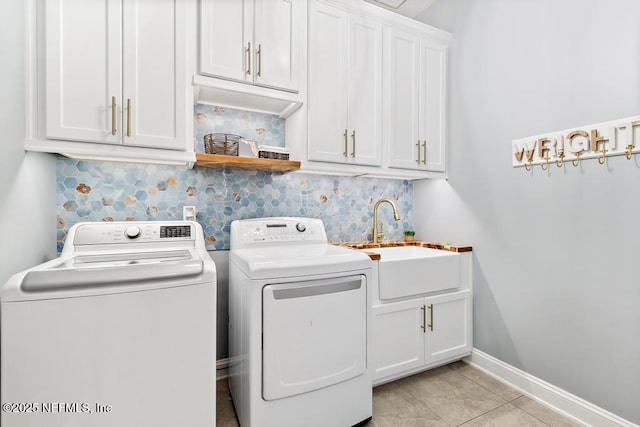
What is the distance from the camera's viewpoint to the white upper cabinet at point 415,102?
2361mm

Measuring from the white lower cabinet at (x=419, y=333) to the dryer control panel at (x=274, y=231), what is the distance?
655 mm

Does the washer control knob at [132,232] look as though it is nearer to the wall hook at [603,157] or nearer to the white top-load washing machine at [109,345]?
the white top-load washing machine at [109,345]

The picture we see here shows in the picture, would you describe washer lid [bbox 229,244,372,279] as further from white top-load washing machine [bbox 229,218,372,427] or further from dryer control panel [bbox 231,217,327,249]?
dryer control panel [bbox 231,217,327,249]

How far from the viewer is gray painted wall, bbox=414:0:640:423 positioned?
161 centimetres

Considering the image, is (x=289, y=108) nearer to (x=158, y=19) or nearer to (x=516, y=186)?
(x=158, y=19)

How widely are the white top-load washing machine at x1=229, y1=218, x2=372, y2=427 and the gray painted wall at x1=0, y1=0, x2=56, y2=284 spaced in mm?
918

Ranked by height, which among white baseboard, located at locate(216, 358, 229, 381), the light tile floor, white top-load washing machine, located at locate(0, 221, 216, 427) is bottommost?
the light tile floor

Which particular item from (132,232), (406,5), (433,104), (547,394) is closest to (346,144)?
(433,104)

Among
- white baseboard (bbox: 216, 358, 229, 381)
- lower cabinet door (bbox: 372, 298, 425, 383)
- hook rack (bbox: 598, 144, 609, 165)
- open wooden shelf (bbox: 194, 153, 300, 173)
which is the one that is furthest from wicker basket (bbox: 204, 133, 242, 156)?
hook rack (bbox: 598, 144, 609, 165)

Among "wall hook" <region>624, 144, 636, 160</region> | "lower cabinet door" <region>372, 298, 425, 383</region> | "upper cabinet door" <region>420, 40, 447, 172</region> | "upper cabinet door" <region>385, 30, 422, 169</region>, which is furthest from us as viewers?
"upper cabinet door" <region>420, 40, 447, 172</region>

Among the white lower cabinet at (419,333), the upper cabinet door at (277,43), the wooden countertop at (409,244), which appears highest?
the upper cabinet door at (277,43)

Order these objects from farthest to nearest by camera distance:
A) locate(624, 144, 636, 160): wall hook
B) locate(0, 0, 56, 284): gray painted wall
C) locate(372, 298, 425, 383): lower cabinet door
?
1. locate(372, 298, 425, 383): lower cabinet door
2. locate(624, 144, 636, 160): wall hook
3. locate(0, 0, 56, 284): gray painted wall

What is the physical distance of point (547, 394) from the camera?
1.90 m

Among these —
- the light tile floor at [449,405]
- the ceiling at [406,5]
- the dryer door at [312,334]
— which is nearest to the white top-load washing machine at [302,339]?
the dryer door at [312,334]
